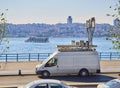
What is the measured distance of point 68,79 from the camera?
30969 mm

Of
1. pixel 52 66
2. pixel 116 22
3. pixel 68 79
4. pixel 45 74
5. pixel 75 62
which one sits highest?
pixel 116 22

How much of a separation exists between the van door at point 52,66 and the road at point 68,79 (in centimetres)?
58

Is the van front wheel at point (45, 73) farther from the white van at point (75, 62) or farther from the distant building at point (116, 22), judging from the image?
the distant building at point (116, 22)

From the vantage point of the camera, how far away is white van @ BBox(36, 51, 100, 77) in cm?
3225

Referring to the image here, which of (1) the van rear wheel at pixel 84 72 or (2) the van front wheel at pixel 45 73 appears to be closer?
(2) the van front wheel at pixel 45 73

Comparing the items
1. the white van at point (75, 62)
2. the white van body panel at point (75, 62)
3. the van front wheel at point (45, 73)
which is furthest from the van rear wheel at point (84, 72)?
the van front wheel at point (45, 73)

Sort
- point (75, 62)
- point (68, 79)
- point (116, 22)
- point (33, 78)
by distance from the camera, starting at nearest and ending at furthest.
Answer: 1. point (116, 22)
2. point (68, 79)
3. point (33, 78)
4. point (75, 62)

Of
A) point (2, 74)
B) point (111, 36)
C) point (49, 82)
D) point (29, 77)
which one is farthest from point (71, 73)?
point (49, 82)

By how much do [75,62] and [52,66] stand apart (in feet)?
6.33

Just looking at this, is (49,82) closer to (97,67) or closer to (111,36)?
(111,36)

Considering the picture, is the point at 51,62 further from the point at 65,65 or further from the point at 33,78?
the point at 33,78

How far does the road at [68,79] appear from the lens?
2838 cm

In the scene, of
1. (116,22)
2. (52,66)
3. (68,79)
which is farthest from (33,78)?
(116,22)

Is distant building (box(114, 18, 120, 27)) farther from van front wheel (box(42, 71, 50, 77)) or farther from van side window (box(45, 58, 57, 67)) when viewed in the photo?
van front wheel (box(42, 71, 50, 77))
